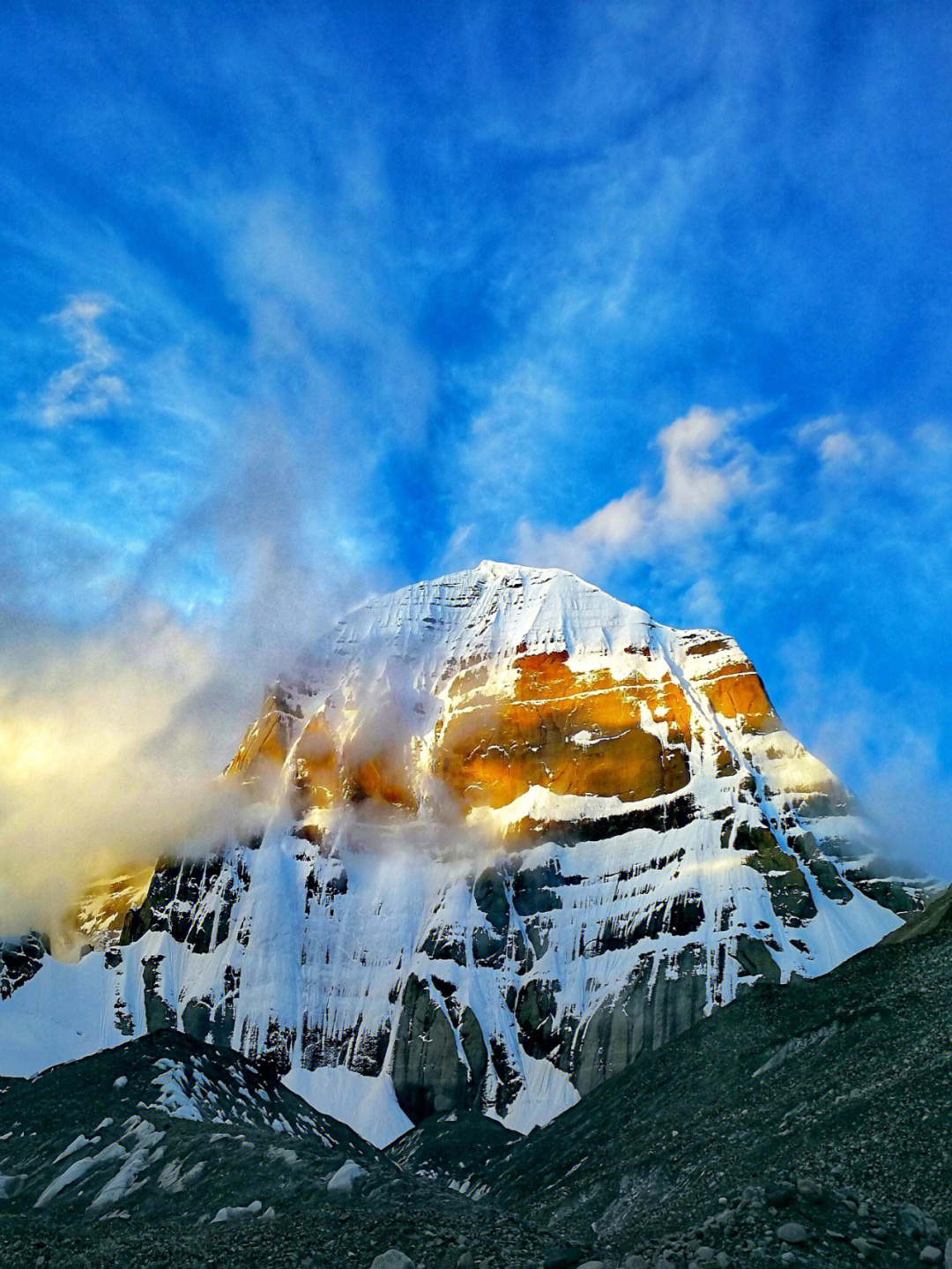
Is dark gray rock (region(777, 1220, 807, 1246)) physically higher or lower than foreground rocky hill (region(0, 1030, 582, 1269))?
lower

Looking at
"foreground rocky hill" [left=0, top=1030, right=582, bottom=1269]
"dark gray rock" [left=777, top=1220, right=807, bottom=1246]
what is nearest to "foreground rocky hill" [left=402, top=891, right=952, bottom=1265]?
"dark gray rock" [left=777, top=1220, right=807, bottom=1246]

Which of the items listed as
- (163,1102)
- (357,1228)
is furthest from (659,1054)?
(357,1228)

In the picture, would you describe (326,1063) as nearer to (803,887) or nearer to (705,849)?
(705,849)

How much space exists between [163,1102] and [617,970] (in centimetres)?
13403

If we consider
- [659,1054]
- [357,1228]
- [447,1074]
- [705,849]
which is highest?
[705,849]

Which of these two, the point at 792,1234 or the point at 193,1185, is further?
the point at 193,1185

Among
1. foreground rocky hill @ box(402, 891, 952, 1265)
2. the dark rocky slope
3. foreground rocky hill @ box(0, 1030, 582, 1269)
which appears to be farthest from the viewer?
foreground rocky hill @ box(0, 1030, 582, 1269)

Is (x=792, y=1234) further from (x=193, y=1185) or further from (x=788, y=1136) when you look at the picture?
(x=193, y=1185)

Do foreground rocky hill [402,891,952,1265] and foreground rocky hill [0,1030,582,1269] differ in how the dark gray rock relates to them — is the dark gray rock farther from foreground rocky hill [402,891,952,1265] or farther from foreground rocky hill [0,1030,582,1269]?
foreground rocky hill [0,1030,582,1269]

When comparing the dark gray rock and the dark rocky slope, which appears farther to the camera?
the dark rocky slope

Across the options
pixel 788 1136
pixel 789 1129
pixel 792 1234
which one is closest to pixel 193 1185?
pixel 788 1136

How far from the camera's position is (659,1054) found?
6284 cm

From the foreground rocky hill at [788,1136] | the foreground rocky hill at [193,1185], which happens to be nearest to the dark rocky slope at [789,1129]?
the foreground rocky hill at [788,1136]

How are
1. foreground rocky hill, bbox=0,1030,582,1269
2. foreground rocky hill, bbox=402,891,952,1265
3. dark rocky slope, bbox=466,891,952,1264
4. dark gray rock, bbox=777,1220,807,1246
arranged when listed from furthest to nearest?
foreground rocky hill, bbox=0,1030,582,1269 → dark rocky slope, bbox=466,891,952,1264 → foreground rocky hill, bbox=402,891,952,1265 → dark gray rock, bbox=777,1220,807,1246
